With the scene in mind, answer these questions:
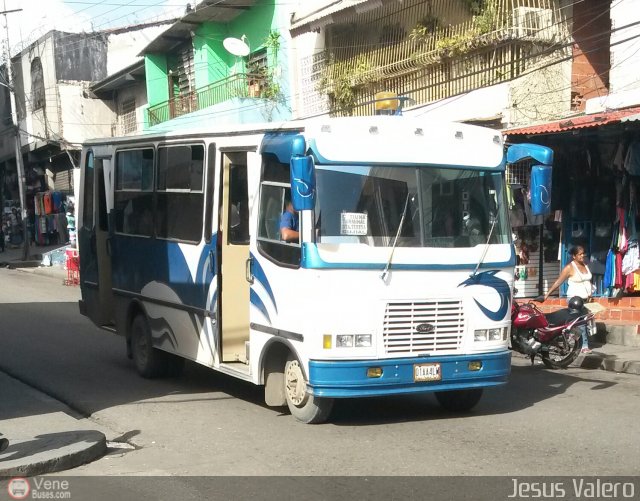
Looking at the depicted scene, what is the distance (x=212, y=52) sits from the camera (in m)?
26.9

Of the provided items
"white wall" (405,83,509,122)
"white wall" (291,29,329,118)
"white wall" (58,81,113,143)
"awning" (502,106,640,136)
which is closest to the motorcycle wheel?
"awning" (502,106,640,136)

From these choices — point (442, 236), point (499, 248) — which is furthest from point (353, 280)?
point (499, 248)

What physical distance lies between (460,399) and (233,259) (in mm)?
2795

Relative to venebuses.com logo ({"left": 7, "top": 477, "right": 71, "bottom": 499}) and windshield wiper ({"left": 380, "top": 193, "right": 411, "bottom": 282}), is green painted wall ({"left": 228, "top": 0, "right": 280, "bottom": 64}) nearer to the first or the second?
windshield wiper ({"left": 380, "top": 193, "right": 411, "bottom": 282})

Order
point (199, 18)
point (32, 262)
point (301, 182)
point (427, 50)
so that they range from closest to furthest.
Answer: point (301, 182), point (427, 50), point (199, 18), point (32, 262)

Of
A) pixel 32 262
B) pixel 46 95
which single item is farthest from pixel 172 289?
pixel 46 95

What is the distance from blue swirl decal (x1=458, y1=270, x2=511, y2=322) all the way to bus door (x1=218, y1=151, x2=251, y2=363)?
245 cm

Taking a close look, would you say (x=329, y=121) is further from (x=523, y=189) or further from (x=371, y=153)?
(x=523, y=189)

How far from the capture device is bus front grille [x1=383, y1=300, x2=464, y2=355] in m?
8.07

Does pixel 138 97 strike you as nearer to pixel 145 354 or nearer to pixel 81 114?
pixel 81 114

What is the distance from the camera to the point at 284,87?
951 inches

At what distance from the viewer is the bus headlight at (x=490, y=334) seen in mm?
8469

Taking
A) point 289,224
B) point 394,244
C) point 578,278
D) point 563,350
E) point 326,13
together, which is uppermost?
point 326,13

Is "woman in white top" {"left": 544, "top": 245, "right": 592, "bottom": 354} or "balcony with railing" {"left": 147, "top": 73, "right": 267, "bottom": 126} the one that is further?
"balcony with railing" {"left": 147, "top": 73, "right": 267, "bottom": 126}
